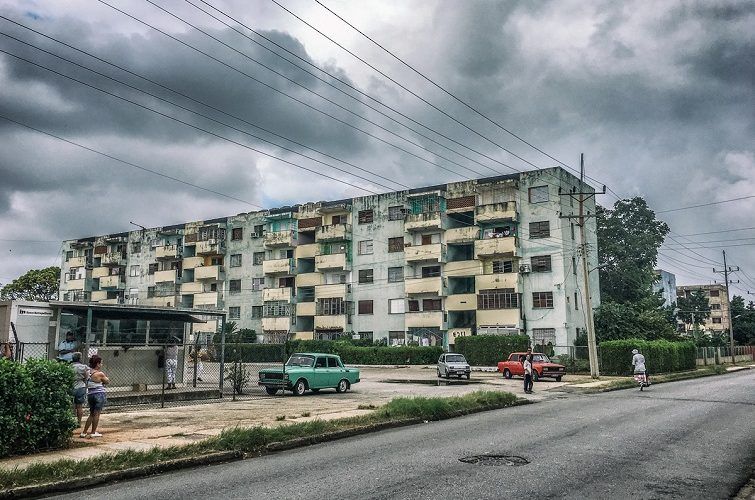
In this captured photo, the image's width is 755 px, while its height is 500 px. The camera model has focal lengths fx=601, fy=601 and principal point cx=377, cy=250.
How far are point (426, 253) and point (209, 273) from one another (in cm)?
2800

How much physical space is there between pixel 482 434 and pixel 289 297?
52.7 metres

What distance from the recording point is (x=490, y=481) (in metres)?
7.72

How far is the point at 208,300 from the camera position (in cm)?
6975

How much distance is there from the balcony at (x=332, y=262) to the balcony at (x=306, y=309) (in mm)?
3924

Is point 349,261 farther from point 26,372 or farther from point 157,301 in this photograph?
point 26,372

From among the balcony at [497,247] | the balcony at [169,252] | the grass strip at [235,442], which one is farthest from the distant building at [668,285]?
the grass strip at [235,442]

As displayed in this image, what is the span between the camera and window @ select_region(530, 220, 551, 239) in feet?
167

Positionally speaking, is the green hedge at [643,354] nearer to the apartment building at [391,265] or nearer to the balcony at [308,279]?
the apartment building at [391,265]

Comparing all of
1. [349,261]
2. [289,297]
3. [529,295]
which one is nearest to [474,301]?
[529,295]

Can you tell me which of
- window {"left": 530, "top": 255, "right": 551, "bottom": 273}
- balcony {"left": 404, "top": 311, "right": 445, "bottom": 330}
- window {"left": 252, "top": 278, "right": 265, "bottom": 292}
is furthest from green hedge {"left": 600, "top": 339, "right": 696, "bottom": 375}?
window {"left": 252, "top": 278, "right": 265, "bottom": 292}

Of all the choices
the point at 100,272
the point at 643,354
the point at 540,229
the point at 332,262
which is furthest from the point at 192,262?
the point at 643,354

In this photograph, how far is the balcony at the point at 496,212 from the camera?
51312mm

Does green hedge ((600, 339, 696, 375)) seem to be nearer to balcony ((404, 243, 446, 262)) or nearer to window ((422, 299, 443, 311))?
window ((422, 299, 443, 311))

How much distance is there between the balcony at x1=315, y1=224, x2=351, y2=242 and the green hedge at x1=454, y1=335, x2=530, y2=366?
18784mm
